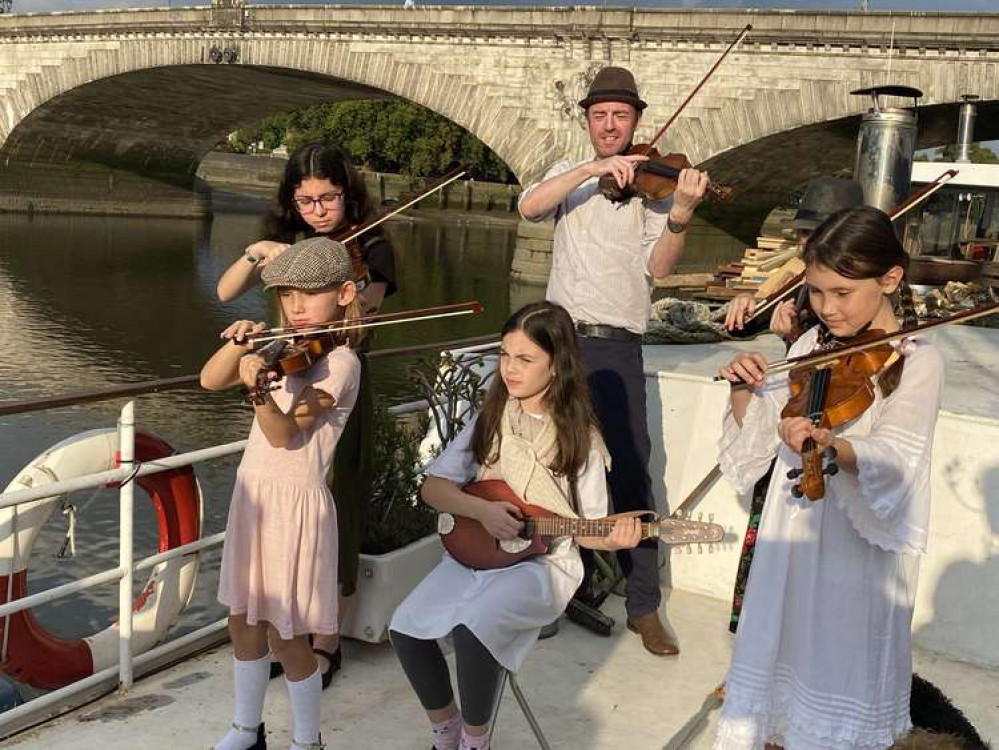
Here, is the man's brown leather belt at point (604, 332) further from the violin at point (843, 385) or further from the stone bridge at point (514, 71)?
the stone bridge at point (514, 71)

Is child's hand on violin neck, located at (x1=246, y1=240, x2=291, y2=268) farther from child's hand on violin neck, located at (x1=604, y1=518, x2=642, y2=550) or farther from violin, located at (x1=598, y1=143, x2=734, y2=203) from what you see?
child's hand on violin neck, located at (x1=604, y1=518, x2=642, y2=550)

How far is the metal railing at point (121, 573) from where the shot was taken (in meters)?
3.08

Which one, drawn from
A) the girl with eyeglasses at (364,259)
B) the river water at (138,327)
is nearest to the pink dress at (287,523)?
the girl with eyeglasses at (364,259)

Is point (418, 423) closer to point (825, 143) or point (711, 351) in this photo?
point (711, 351)

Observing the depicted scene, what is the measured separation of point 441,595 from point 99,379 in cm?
1211

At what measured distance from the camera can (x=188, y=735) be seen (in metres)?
3.08

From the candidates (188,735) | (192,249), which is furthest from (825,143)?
(188,735)

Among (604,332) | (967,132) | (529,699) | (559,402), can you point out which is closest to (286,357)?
(559,402)

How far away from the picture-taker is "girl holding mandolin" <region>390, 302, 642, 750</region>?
274 centimetres

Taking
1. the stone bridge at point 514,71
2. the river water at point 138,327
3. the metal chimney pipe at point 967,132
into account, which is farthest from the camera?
the stone bridge at point 514,71

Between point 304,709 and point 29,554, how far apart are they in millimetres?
1304

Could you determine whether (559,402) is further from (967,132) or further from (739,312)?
(967,132)

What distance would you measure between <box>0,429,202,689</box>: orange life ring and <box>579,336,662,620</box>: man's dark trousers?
1503 millimetres

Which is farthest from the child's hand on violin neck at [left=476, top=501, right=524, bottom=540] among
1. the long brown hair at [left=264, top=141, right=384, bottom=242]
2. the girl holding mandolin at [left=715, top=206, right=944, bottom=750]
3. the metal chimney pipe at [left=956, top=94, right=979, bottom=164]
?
the metal chimney pipe at [left=956, top=94, right=979, bottom=164]
